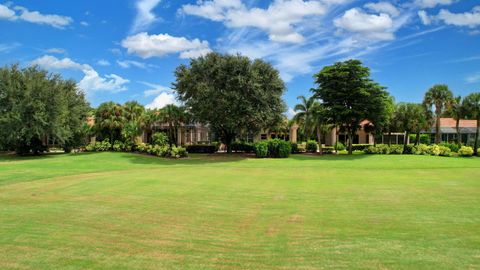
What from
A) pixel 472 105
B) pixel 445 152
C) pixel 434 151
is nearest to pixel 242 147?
pixel 434 151

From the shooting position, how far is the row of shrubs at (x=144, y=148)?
117 feet

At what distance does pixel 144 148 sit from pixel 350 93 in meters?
22.1

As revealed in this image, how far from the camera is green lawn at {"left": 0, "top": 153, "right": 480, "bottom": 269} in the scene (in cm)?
648

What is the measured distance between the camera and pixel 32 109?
36.1 meters

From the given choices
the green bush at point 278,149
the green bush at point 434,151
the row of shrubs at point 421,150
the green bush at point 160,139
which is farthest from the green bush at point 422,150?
the green bush at point 160,139

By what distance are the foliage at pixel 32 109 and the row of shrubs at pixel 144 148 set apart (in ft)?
10.6

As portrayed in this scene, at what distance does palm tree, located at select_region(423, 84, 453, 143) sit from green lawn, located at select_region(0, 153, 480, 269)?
3234 centimetres

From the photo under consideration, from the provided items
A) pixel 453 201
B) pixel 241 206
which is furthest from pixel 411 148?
pixel 241 206

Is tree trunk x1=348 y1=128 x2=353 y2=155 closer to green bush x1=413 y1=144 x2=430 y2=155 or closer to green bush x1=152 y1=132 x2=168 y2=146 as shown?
green bush x1=413 y1=144 x2=430 y2=155

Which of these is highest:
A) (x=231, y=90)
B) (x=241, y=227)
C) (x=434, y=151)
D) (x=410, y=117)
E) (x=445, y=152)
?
(x=231, y=90)

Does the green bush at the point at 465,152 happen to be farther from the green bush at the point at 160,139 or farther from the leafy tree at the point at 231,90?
the green bush at the point at 160,139

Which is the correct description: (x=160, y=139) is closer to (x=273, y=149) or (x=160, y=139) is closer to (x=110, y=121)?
(x=110, y=121)

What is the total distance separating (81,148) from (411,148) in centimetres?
3683

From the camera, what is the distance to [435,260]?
6.31m
